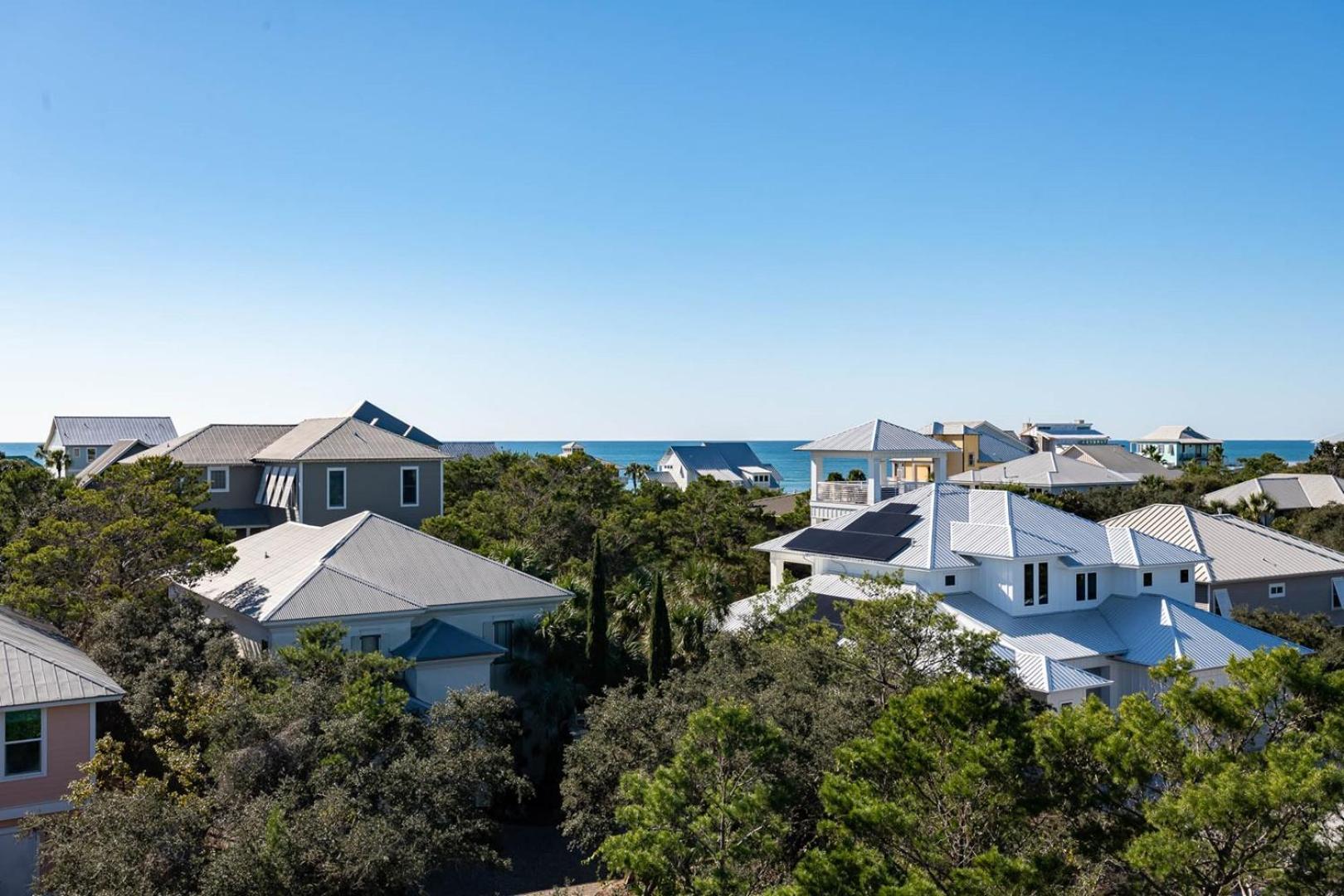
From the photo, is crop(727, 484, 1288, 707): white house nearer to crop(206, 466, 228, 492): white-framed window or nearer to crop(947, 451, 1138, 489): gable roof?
crop(206, 466, 228, 492): white-framed window

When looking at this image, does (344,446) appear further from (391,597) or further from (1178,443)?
(1178,443)

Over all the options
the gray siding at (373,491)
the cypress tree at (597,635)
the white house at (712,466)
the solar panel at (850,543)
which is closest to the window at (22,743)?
the cypress tree at (597,635)

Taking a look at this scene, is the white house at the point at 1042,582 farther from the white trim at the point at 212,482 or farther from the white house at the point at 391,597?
the white trim at the point at 212,482

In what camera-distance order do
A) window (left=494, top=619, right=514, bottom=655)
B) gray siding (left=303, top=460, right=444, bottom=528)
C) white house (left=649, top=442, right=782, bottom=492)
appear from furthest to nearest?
1. white house (left=649, top=442, right=782, bottom=492)
2. gray siding (left=303, top=460, right=444, bottom=528)
3. window (left=494, top=619, right=514, bottom=655)

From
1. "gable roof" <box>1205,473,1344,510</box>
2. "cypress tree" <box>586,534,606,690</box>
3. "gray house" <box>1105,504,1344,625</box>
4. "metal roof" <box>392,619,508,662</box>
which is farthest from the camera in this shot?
"gable roof" <box>1205,473,1344,510</box>

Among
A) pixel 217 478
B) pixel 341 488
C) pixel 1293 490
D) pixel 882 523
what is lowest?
pixel 882 523

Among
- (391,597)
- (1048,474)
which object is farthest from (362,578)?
(1048,474)

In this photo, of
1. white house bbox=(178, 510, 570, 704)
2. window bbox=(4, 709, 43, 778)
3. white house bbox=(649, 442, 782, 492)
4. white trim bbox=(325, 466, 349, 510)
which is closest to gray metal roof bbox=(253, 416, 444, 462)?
white trim bbox=(325, 466, 349, 510)
